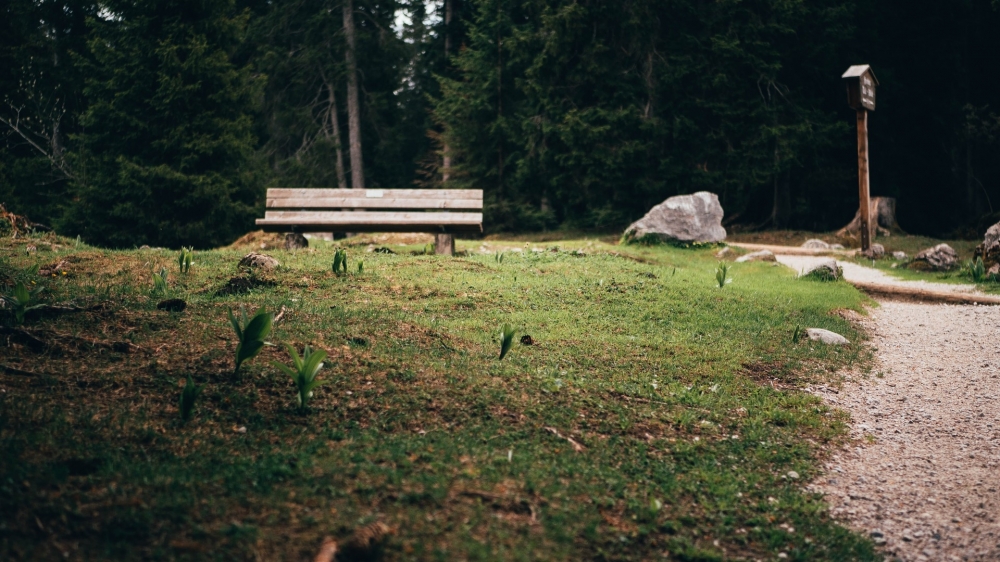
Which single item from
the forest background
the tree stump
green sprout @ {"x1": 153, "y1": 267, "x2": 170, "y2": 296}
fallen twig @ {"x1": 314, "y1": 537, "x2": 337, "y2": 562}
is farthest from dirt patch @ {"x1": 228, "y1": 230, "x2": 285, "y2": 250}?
the tree stump

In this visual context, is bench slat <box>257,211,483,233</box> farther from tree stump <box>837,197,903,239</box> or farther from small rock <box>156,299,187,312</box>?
tree stump <box>837,197,903,239</box>

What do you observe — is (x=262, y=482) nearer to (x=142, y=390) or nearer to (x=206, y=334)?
(x=142, y=390)

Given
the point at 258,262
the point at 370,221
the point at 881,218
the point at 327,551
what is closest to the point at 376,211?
the point at 370,221

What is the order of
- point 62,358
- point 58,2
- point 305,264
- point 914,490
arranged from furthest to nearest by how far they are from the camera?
point 58,2 < point 305,264 < point 62,358 < point 914,490

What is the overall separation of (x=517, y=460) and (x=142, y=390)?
2069 millimetres

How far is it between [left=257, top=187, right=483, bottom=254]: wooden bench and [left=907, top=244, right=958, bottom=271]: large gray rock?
7.52 meters

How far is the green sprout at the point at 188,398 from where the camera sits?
3566 mm

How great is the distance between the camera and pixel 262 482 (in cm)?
309

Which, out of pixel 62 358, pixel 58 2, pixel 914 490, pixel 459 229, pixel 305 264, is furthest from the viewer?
pixel 58 2

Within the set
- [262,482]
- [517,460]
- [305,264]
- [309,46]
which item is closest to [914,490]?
[517,460]

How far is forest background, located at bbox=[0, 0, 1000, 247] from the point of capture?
662 inches

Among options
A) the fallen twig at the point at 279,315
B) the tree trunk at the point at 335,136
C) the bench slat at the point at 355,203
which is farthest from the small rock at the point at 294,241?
the tree trunk at the point at 335,136

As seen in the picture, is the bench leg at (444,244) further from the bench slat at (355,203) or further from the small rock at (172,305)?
the small rock at (172,305)

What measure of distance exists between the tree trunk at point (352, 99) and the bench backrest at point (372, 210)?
13.5 m
